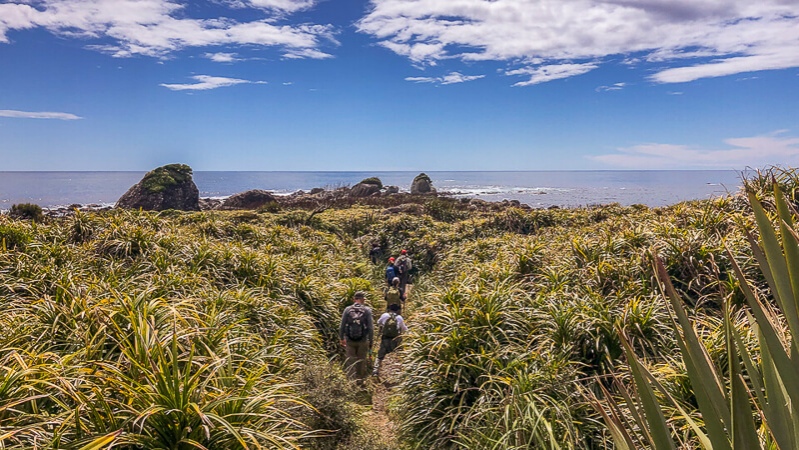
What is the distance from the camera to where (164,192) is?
3809cm

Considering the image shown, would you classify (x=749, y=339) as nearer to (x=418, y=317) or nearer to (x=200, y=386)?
(x=418, y=317)

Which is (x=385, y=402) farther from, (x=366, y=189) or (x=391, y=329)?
(x=366, y=189)

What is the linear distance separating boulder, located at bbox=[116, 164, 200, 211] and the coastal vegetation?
30.9 meters

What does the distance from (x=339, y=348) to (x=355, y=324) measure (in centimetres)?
117

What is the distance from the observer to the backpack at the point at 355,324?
7203 mm

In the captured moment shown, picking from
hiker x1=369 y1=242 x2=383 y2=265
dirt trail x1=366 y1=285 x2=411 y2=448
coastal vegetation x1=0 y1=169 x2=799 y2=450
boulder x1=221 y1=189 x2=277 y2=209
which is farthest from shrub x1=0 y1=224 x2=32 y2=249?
boulder x1=221 y1=189 x2=277 y2=209

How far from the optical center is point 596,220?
14.5 metres

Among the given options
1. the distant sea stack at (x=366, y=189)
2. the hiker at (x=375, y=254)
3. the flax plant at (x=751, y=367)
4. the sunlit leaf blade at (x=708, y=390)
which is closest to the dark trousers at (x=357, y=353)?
the flax plant at (x=751, y=367)

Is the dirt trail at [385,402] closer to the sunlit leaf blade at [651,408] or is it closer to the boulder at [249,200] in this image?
the sunlit leaf blade at [651,408]

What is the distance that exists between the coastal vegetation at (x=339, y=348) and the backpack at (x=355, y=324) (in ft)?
1.81

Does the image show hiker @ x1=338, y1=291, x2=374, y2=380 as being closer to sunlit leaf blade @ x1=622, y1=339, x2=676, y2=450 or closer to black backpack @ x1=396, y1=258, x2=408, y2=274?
black backpack @ x1=396, y1=258, x2=408, y2=274

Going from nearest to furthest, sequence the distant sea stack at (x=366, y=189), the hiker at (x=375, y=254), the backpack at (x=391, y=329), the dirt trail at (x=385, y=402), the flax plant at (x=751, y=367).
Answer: the flax plant at (x=751, y=367), the dirt trail at (x=385, y=402), the backpack at (x=391, y=329), the hiker at (x=375, y=254), the distant sea stack at (x=366, y=189)

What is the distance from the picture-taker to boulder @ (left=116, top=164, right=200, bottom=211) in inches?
1469

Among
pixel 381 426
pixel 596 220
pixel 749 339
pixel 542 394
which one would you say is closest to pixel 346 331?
pixel 381 426
